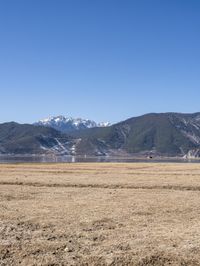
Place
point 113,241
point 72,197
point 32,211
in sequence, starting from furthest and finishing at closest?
point 72,197 → point 32,211 → point 113,241

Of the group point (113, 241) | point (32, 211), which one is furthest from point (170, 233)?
point (32, 211)

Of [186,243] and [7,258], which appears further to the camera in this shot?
[186,243]

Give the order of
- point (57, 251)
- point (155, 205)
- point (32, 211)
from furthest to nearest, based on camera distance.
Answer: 1. point (155, 205)
2. point (32, 211)
3. point (57, 251)

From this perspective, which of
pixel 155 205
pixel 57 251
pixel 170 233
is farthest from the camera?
pixel 155 205

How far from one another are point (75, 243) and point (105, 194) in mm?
17402

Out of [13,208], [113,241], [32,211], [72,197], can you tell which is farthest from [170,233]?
[72,197]

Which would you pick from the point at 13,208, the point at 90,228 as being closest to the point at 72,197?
the point at 13,208

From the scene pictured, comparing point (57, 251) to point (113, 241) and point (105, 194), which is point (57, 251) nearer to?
point (113, 241)

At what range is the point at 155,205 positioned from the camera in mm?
27797

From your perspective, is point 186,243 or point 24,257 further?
point 186,243

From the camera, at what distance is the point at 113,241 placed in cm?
1747

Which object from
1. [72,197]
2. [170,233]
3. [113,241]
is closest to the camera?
[113,241]

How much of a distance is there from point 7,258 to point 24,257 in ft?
1.89

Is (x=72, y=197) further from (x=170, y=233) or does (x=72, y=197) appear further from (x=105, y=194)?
(x=170, y=233)
